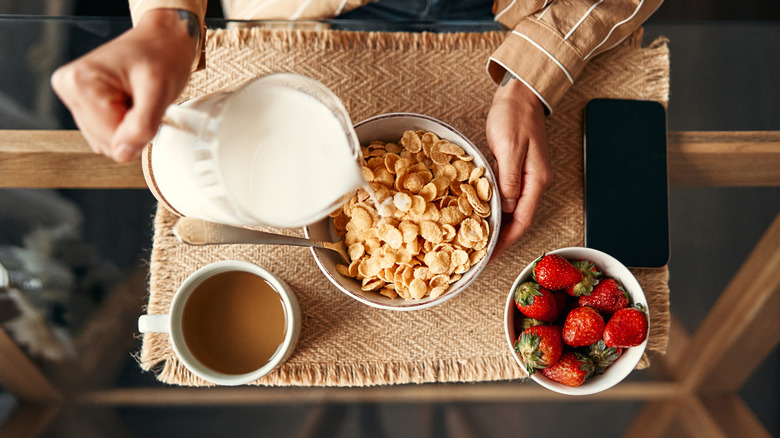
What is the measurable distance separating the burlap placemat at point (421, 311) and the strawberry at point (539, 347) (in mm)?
93

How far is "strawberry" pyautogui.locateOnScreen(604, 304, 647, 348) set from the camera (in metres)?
0.62

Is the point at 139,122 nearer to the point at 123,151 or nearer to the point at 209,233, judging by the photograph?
the point at 123,151

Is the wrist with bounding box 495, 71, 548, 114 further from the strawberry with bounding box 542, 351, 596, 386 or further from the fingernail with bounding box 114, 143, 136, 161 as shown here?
the fingernail with bounding box 114, 143, 136, 161

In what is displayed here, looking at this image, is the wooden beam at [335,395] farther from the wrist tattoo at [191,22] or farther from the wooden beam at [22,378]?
the wrist tattoo at [191,22]

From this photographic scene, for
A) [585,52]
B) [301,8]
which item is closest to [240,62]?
[301,8]

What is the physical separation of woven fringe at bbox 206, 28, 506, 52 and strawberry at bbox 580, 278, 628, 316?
41 cm

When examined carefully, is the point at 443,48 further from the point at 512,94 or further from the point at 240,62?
the point at 240,62

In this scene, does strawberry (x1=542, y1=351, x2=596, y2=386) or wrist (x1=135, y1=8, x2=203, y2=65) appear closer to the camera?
wrist (x1=135, y1=8, x2=203, y2=65)

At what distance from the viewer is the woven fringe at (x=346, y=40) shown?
0.74m

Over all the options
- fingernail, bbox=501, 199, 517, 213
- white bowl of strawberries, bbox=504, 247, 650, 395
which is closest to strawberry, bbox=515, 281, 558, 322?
white bowl of strawberries, bbox=504, 247, 650, 395

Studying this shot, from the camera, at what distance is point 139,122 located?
1.34ft

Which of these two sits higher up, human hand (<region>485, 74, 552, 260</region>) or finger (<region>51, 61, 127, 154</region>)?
finger (<region>51, 61, 127, 154</region>)

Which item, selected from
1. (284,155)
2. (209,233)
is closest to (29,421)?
(209,233)

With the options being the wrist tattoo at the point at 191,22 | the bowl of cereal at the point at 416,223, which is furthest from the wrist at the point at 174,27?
the bowl of cereal at the point at 416,223
